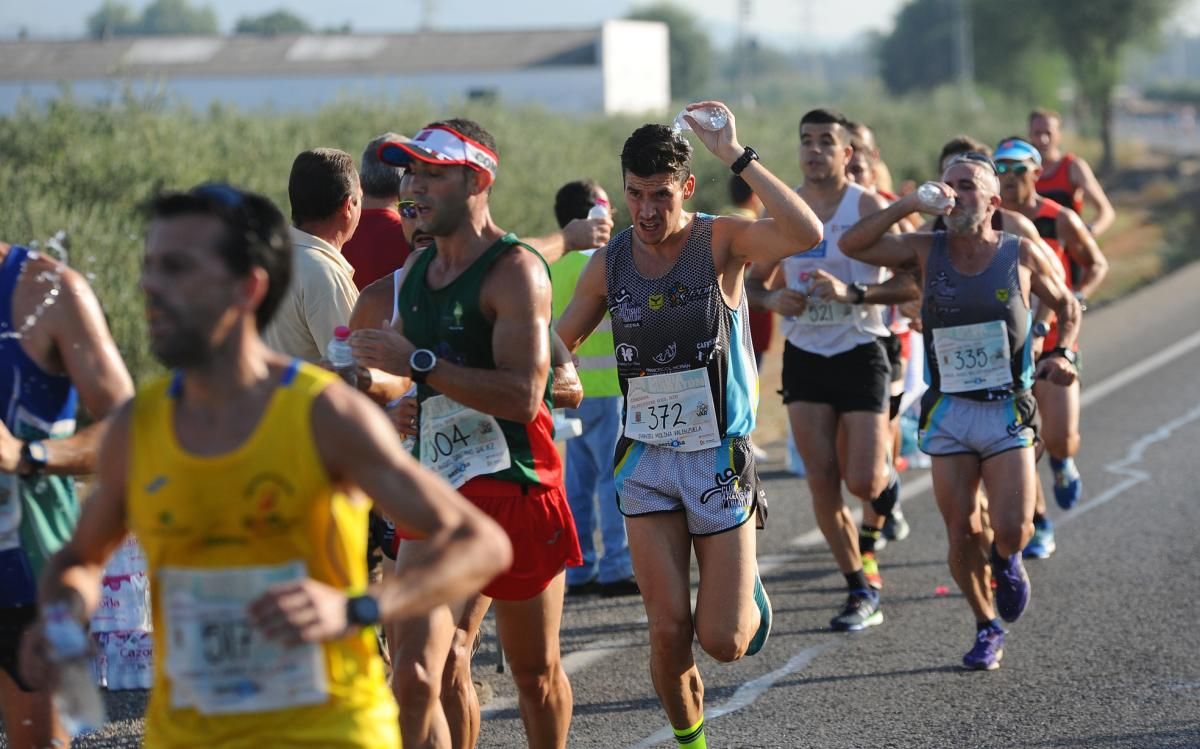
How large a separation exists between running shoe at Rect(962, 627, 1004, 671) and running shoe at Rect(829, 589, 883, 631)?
2.37 ft

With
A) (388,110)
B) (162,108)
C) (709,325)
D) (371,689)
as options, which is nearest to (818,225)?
(709,325)

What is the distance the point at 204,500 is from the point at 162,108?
15893 mm

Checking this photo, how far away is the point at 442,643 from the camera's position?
4.82 metres

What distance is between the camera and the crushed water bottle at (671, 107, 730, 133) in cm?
563

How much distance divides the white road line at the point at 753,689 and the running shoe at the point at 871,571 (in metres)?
0.70

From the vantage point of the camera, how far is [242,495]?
314cm

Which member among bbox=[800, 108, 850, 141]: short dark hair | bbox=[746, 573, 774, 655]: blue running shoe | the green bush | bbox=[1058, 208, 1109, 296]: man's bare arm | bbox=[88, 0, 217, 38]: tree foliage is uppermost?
bbox=[88, 0, 217, 38]: tree foliage

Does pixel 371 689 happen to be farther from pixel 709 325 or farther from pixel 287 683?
pixel 709 325

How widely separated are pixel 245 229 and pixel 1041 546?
671cm

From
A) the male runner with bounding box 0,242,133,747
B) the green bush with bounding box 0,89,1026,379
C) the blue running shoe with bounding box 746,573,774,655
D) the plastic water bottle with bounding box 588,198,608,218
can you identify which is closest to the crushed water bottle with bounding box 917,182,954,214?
the plastic water bottle with bounding box 588,198,608,218

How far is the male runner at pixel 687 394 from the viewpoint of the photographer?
18.1ft

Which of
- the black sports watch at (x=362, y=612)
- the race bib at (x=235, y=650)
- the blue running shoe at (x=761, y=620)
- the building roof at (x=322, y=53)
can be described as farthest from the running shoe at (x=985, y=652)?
the building roof at (x=322, y=53)

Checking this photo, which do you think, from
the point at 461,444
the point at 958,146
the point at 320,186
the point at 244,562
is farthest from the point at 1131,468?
the point at 244,562

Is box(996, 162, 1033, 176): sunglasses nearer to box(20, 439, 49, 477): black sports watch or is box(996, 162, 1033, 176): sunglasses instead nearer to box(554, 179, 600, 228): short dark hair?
box(554, 179, 600, 228): short dark hair
